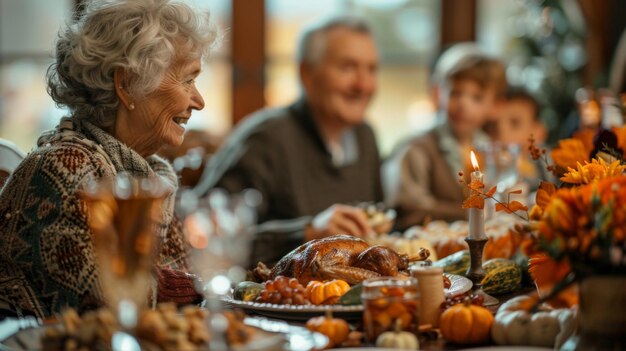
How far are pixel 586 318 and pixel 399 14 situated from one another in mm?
5327

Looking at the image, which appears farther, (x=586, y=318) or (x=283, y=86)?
(x=283, y=86)

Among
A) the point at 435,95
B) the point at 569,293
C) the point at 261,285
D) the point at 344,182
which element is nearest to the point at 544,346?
the point at 569,293

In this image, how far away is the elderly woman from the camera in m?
1.75

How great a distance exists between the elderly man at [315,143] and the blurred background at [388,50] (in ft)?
5.76

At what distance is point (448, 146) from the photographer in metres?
4.16

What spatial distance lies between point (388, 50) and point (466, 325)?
5.15 metres

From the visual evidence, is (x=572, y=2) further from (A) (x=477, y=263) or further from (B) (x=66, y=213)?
(B) (x=66, y=213)

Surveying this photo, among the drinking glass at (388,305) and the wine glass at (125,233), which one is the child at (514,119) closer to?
the drinking glass at (388,305)

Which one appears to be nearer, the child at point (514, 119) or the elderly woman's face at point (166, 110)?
the elderly woman's face at point (166, 110)

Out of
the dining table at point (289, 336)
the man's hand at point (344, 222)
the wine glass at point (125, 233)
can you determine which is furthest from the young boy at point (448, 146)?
the wine glass at point (125, 233)

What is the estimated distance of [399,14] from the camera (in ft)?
21.2

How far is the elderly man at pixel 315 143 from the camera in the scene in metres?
3.73

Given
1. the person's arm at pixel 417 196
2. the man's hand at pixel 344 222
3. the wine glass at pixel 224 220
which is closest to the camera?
the man's hand at pixel 344 222

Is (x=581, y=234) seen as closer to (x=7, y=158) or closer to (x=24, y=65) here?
(x=7, y=158)
